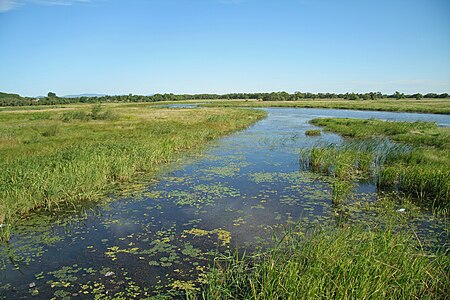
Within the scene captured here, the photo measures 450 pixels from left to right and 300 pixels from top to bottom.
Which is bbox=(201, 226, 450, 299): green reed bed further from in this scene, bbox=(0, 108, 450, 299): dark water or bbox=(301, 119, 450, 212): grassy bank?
bbox=(301, 119, 450, 212): grassy bank

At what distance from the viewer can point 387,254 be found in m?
4.98

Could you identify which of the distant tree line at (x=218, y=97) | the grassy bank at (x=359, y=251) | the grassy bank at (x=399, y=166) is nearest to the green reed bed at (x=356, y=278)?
the grassy bank at (x=359, y=251)

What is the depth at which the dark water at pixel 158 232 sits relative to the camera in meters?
5.91

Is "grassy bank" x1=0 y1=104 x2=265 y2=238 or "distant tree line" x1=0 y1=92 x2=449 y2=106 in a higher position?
"distant tree line" x1=0 y1=92 x2=449 y2=106

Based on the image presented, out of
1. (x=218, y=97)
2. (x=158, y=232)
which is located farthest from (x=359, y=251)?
(x=218, y=97)

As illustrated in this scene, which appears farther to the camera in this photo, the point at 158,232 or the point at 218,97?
the point at 218,97

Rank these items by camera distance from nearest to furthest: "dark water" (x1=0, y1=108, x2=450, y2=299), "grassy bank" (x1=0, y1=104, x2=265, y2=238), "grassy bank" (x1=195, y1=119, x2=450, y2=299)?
"grassy bank" (x1=195, y1=119, x2=450, y2=299), "dark water" (x1=0, y1=108, x2=450, y2=299), "grassy bank" (x1=0, y1=104, x2=265, y2=238)

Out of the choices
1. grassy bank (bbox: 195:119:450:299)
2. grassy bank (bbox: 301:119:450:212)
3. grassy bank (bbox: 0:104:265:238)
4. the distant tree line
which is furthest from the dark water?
the distant tree line

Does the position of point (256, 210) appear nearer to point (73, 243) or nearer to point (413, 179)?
point (73, 243)

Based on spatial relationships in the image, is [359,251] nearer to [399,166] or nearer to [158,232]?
[158,232]

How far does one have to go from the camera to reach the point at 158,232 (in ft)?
26.6

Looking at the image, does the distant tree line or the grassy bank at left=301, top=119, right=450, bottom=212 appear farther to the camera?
the distant tree line

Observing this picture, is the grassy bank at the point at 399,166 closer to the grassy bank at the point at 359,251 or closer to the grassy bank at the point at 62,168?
the grassy bank at the point at 359,251

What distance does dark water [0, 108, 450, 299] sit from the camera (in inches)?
233
